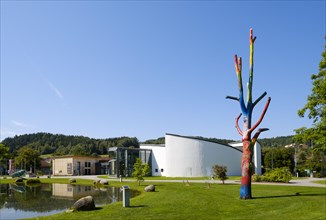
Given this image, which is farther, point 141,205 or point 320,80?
point 320,80

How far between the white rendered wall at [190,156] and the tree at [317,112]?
33582 mm

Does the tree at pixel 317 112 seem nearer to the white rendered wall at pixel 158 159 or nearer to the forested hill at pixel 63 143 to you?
the white rendered wall at pixel 158 159

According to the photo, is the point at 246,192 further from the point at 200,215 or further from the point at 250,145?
the point at 200,215

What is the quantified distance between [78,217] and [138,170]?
18.7 m

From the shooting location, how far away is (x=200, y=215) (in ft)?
42.2

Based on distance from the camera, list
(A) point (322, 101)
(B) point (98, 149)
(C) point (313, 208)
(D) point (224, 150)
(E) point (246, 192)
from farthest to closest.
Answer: (B) point (98, 149) < (D) point (224, 150) < (A) point (322, 101) < (E) point (246, 192) < (C) point (313, 208)

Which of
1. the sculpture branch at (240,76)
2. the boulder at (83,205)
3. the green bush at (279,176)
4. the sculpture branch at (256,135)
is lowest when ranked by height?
the green bush at (279,176)

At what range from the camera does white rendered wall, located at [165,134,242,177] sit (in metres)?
54.1

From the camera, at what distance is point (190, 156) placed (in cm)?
5466

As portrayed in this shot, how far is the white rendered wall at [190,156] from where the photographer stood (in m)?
54.1

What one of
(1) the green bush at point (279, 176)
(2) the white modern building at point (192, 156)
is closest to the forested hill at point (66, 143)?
(2) the white modern building at point (192, 156)

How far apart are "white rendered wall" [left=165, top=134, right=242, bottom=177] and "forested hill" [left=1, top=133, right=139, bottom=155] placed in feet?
202

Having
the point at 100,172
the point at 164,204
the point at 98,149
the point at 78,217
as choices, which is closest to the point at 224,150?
the point at 100,172

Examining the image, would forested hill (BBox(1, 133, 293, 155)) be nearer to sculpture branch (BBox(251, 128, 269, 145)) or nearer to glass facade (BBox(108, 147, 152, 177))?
glass facade (BBox(108, 147, 152, 177))
